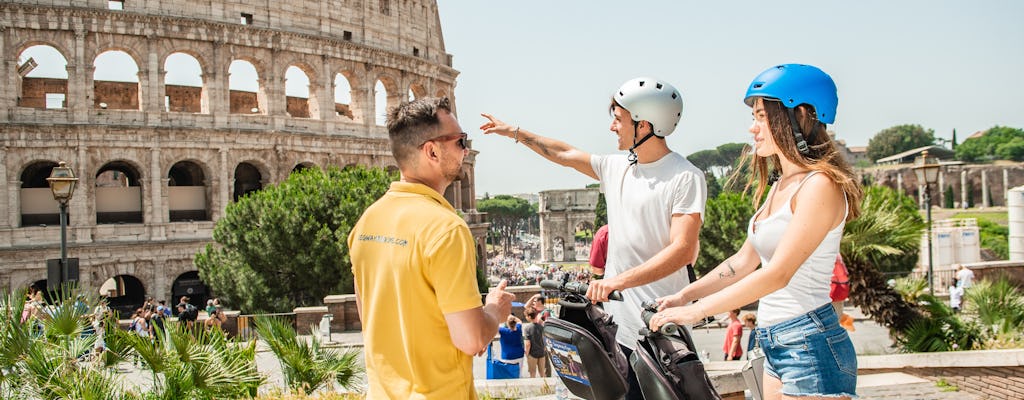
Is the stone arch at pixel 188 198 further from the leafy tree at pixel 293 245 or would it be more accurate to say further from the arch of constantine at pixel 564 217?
the arch of constantine at pixel 564 217

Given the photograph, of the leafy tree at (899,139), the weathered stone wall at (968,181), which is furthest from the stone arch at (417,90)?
the leafy tree at (899,139)

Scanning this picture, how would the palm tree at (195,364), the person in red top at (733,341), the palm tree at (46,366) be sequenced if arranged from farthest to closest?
the person in red top at (733,341)
the palm tree at (195,364)
the palm tree at (46,366)

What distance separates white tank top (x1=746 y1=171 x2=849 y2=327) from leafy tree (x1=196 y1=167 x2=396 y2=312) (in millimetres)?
21008

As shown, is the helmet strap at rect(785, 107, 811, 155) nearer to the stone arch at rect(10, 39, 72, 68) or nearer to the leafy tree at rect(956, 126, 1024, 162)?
the stone arch at rect(10, 39, 72, 68)

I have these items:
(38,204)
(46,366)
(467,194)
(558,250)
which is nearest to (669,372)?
(46,366)

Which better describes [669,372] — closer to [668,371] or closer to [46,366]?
[668,371]

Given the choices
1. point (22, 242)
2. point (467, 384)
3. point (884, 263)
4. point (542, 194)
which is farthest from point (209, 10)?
point (542, 194)

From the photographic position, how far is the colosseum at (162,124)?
2742 cm

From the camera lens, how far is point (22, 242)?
26.9m

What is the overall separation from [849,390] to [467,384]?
139cm

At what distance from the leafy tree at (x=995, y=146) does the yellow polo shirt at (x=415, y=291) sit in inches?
4521

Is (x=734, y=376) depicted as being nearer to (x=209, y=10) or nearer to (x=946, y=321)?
(x=946, y=321)

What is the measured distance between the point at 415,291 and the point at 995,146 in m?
118

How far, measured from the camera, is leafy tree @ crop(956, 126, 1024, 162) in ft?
330
